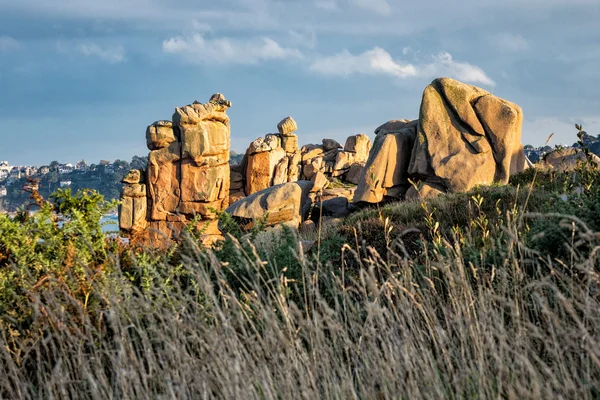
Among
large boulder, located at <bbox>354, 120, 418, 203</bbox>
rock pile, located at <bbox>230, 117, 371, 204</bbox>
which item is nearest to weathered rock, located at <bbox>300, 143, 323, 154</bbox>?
rock pile, located at <bbox>230, 117, 371, 204</bbox>

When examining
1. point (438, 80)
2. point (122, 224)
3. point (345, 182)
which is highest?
point (438, 80)

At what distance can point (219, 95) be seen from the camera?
38.6 m

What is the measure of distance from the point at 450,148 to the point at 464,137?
62 centimetres

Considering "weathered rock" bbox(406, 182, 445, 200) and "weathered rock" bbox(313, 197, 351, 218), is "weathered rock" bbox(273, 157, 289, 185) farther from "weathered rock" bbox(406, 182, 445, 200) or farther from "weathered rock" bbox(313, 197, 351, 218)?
"weathered rock" bbox(406, 182, 445, 200)

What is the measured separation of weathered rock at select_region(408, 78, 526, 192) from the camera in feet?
66.7

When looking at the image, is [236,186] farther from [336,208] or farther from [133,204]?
[336,208]

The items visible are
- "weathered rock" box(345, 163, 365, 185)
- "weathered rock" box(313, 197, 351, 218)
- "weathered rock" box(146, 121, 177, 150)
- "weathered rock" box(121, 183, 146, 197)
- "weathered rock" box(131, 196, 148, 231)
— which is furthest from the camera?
"weathered rock" box(345, 163, 365, 185)

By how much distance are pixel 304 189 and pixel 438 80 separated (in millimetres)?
6574

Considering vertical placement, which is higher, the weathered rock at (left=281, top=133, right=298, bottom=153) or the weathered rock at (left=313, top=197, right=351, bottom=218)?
the weathered rock at (left=281, top=133, right=298, bottom=153)

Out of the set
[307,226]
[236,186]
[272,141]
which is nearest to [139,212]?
[236,186]

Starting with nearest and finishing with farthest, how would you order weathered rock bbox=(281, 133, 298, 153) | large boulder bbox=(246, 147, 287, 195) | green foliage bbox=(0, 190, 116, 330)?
green foliage bbox=(0, 190, 116, 330) → large boulder bbox=(246, 147, 287, 195) → weathered rock bbox=(281, 133, 298, 153)

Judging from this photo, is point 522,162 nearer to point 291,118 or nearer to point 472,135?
point 472,135

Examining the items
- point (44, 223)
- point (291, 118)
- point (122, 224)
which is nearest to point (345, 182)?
point (291, 118)

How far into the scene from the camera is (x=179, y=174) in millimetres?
35531
